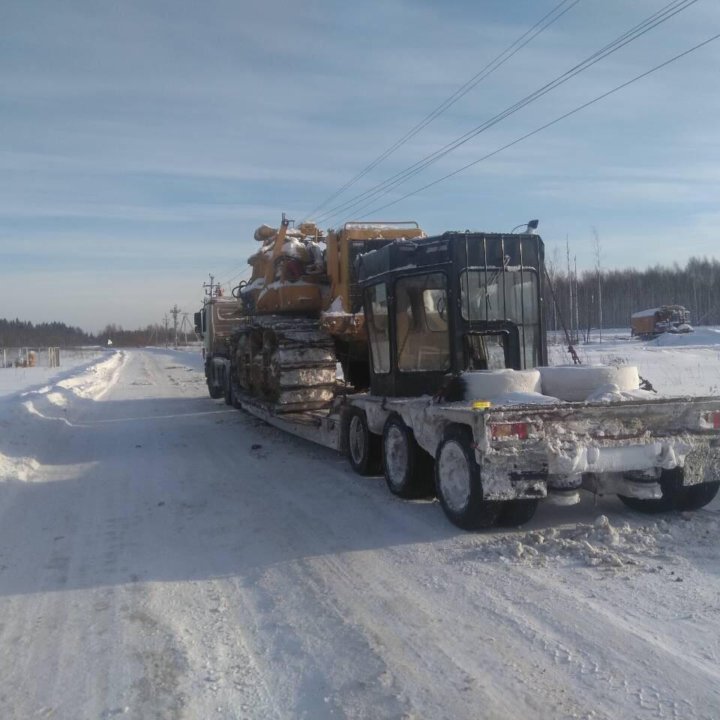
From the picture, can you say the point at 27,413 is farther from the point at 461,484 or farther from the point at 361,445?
the point at 461,484

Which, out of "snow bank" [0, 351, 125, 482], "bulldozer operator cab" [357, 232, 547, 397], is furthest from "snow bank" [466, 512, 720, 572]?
"snow bank" [0, 351, 125, 482]

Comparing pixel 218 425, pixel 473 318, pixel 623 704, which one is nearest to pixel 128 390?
pixel 218 425

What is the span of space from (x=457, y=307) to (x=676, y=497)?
278 centimetres

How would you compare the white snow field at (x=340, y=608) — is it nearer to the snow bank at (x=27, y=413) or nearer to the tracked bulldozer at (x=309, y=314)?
the snow bank at (x=27, y=413)

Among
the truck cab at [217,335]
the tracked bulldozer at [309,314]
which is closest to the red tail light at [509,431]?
the tracked bulldozer at [309,314]

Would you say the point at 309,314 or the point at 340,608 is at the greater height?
the point at 309,314

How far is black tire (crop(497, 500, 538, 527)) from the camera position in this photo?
21.5 feet

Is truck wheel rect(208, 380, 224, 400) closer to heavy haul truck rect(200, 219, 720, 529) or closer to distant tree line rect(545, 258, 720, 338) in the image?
heavy haul truck rect(200, 219, 720, 529)

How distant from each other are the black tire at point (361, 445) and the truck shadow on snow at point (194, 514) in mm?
211

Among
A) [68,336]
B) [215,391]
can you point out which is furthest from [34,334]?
[215,391]

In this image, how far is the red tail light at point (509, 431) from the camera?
6188 millimetres

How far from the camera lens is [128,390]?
86.3 ft

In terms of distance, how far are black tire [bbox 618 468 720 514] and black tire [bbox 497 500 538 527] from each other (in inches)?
40.1

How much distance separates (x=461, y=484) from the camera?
266 inches
